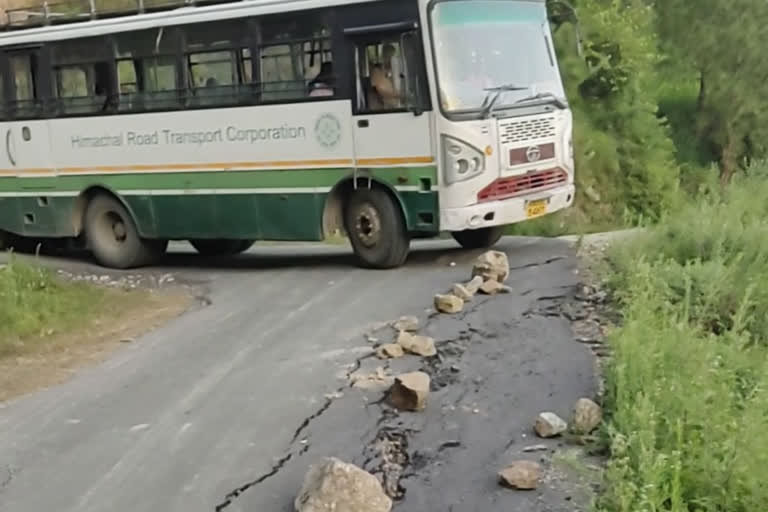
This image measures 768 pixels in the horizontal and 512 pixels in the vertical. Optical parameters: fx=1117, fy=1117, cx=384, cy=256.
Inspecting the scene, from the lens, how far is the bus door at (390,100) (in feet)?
36.9

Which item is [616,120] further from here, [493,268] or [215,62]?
[493,268]

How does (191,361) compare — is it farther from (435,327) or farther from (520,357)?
(520,357)

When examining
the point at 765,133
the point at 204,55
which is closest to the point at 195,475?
the point at 204,55

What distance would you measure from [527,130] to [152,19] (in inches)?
189

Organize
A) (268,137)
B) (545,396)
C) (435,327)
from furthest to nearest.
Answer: (268,137) < (435,327) < (545,396)

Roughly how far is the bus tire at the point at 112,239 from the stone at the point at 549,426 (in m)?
8.74

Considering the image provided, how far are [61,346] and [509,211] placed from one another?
4.68m

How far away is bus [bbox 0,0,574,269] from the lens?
11.3 meters

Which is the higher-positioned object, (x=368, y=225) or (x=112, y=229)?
(x=368, y=225)

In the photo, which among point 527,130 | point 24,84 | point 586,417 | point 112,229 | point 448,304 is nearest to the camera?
point 586,417

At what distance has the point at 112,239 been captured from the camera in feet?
47.3

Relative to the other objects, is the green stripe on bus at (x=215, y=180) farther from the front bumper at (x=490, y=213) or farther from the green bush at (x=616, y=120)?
the green bush at (x=616, y=120)

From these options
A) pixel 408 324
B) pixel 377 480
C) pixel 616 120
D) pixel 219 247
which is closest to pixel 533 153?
pixel 408 324

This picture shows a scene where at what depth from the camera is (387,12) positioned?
11.4 m
